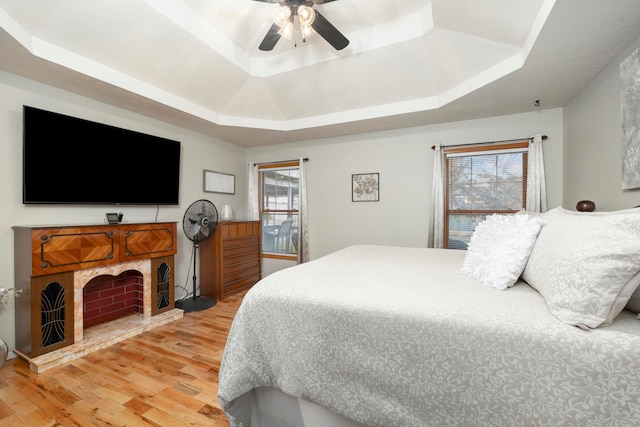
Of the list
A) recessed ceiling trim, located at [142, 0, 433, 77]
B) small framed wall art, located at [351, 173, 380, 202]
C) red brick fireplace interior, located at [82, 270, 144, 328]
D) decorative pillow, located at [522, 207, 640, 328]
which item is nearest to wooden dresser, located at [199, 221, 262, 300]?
red brick fireplace interior, located at [82, 270, 144, 328]

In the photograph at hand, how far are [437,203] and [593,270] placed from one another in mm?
2624

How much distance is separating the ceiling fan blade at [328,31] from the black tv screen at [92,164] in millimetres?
2230

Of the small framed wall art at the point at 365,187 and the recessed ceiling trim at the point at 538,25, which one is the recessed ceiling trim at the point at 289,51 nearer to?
the recessed ceiling trim at the point at 538,25

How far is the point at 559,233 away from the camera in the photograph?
119 centimetres

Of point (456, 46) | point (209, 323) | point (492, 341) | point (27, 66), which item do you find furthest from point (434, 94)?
point (27, 66)

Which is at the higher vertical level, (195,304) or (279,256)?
(279,256)

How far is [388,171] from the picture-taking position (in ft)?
12.6

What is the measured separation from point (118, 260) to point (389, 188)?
10.6 feet

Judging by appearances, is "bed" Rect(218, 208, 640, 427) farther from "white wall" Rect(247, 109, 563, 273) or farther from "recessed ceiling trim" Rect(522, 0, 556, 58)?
"white wall" Rect(247, 109, 563, 273)

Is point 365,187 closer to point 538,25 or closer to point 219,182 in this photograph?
point 219,182

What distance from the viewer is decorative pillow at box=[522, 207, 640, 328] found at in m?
0.87

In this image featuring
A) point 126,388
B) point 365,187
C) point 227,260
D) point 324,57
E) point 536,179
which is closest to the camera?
point 126,388

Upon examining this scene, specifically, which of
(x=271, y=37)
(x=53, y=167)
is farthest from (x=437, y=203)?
(x=53, y=167)

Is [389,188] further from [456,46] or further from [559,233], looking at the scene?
[559,233]
